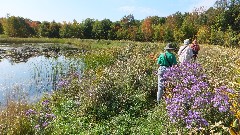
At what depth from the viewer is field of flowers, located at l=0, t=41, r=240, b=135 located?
18.7 ft

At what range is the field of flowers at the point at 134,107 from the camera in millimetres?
5703

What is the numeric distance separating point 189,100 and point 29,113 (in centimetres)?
360

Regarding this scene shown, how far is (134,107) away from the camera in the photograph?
843 centimetres

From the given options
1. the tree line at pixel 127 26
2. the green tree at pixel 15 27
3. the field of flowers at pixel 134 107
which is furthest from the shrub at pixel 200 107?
the green tree at pixel 15 27

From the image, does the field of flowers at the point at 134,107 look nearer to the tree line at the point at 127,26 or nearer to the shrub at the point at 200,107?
the shrub at the point at 200,107

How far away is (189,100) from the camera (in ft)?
19.9

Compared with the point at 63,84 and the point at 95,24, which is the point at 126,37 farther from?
the point at 63,84

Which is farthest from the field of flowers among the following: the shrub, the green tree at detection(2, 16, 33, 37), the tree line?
the green tree at detection(2, 16, 33, 37)

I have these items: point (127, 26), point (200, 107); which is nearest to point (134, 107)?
point (200, 107)

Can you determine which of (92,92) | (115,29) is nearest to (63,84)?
(92,92)

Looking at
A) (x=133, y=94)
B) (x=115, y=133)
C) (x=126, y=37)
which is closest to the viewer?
(x=115, y=133)

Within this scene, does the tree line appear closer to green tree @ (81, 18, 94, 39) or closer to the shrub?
green tree @ (81, 18, 94, 39)

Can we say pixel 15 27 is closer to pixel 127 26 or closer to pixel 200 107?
pixel 127 26

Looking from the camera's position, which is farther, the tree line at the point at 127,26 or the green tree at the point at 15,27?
the green tree at the point at 15,27
